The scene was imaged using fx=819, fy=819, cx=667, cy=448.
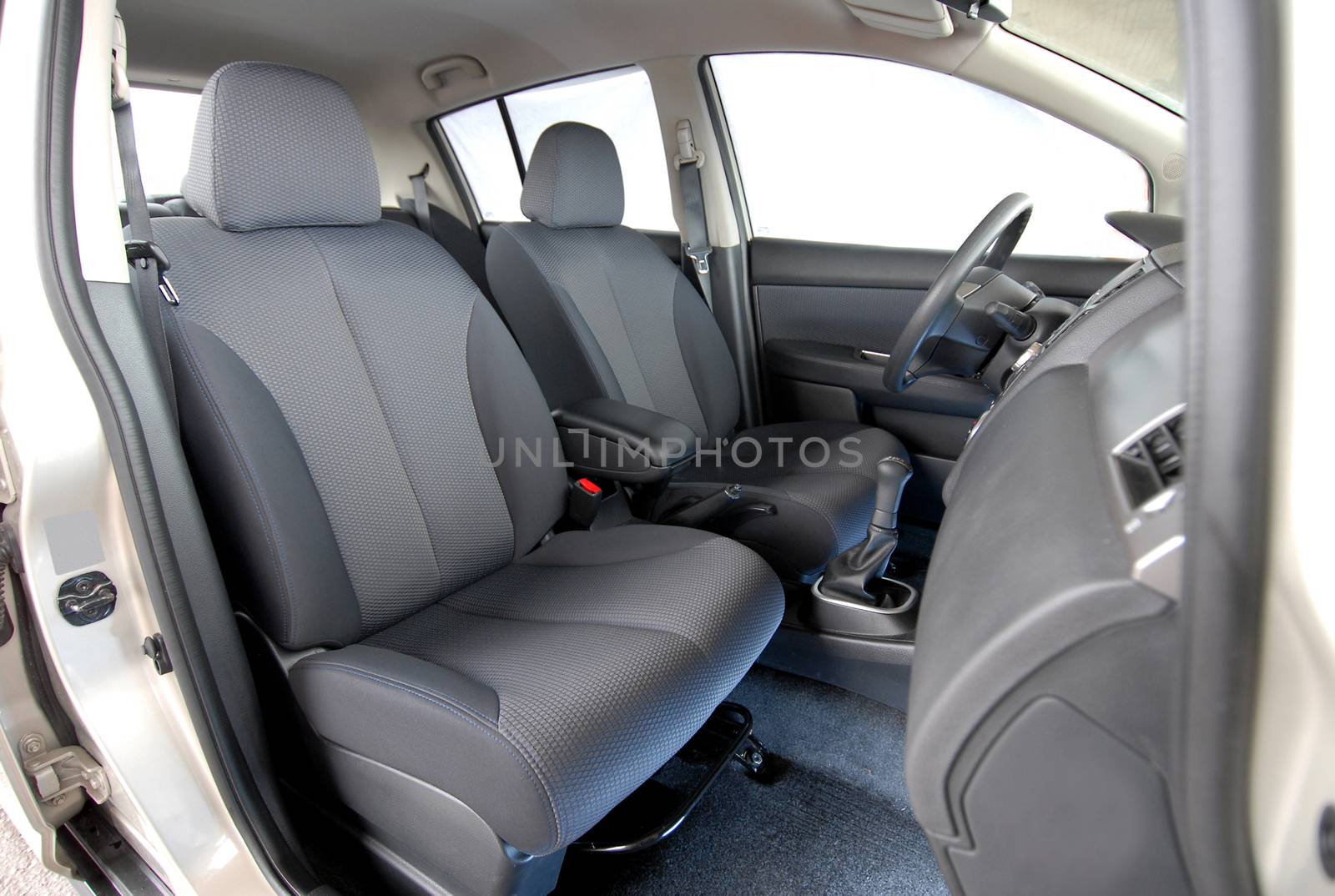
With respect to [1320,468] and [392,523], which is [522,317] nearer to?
[392,523]

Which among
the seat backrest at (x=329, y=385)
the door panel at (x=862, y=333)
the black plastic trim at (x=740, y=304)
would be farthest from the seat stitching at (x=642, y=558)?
the black plastic trim at (x=740, y=304)

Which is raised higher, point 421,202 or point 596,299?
point 421,202

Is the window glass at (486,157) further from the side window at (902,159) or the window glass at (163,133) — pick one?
the side window at (902,159)

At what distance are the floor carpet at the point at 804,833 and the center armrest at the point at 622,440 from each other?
61 cm

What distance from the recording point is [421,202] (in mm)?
3168

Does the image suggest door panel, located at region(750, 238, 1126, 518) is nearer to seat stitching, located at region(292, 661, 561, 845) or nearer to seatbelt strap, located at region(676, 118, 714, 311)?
seatbelt strap, located at region(676, 118, 714, 311)

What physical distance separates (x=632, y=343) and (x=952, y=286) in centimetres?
103

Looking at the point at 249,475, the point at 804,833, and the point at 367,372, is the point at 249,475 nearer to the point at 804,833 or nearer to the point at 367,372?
the point at 367,372

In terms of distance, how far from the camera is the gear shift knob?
1.49m

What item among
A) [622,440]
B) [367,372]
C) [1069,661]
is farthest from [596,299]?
[1069,661]

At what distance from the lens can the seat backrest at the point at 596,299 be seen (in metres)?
2.04

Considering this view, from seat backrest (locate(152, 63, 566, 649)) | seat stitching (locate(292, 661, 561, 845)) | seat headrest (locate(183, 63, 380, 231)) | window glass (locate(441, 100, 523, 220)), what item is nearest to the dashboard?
seat stitching (locate(292, 661, 561, 845))

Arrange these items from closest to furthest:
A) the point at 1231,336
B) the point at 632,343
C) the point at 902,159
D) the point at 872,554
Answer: the point at 1231,336 < the point at 872,554 < the point at 632,343 < the point at 902,159

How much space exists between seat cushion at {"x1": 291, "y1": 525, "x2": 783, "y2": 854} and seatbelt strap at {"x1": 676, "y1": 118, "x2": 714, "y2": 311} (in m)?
1.31
